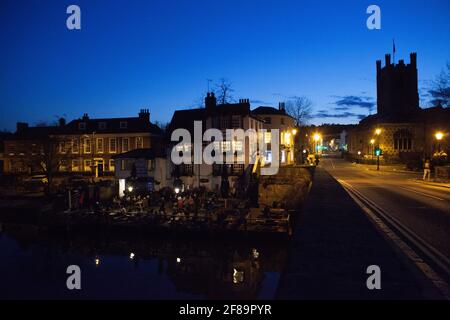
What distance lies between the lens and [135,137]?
51.6m

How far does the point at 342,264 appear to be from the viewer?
899cm

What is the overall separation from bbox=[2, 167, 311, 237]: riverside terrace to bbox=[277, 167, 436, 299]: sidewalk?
25.8ft

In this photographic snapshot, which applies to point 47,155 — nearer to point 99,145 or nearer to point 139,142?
point 99,145

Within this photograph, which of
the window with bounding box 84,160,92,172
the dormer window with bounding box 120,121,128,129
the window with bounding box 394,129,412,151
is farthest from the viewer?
the window with bounding box 394,129,412,151

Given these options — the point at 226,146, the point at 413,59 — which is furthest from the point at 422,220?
the point at 413,59

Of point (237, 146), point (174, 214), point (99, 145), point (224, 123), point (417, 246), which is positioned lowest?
point (174, 214)

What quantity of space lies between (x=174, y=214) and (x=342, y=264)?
1704 cm

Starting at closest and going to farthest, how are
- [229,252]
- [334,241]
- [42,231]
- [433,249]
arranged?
1. [433,249]
2. [334,241]
3. [229,252]
4. [42,231]

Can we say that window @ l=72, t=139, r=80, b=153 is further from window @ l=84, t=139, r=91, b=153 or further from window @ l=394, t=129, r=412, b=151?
window @ l=394, t=129, r=412, b=151

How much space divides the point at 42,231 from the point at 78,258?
7238 mm

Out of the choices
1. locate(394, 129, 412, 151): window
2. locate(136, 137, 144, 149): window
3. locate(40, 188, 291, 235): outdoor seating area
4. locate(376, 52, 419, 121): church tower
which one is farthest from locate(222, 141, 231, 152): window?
locate(376, 52, 419, 121): church tower

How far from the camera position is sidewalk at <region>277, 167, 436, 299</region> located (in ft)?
23.9

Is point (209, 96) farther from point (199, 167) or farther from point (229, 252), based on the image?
point (229, 252)

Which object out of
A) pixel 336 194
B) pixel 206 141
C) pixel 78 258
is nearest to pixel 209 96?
pixel 206 141
